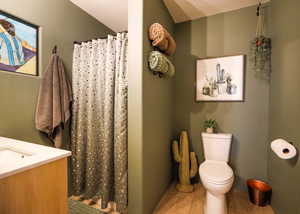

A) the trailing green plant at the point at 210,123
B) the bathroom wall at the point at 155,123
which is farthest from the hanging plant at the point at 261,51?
the bathroom wall at the point at 155,123

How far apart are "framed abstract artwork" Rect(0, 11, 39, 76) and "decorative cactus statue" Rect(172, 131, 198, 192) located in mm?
1909

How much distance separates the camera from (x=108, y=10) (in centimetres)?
186

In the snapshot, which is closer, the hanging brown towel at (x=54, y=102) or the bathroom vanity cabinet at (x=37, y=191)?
the bathroom vanity cabinet at (x=37, y=191)

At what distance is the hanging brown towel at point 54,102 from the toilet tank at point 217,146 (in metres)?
1.75

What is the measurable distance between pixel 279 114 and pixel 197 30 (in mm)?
1494

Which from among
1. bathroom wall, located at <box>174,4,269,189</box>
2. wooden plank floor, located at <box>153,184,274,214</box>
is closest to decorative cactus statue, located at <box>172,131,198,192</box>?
wooden plank floor, located at <box>153,184,274,214</box>

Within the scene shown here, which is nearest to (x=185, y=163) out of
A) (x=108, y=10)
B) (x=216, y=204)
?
(x=216, y=204)

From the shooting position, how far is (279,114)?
142cm

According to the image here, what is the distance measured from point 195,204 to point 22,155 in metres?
1.73

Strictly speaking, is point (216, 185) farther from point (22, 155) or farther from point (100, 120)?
point (22, 155)

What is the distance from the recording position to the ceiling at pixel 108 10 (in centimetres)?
174

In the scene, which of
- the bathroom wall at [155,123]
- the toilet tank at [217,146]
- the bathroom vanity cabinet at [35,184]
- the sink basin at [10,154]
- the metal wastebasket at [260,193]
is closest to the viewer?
the bathroom vanity cabinet at [35,184]

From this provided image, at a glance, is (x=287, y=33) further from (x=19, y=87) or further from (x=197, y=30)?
(x=19, y=87)

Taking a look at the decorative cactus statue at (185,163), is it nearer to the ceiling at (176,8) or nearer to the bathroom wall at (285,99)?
the bathroom wall at (285,99)
